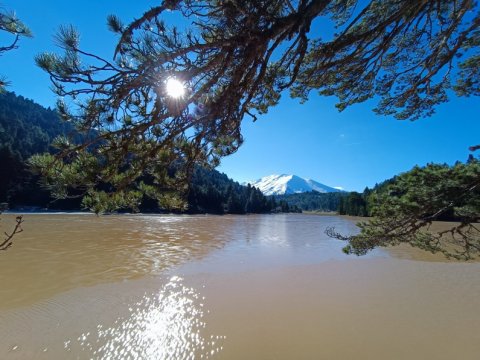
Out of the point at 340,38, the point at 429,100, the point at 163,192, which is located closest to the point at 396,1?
the point at 340,38

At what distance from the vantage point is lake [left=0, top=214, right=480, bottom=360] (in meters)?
4.43

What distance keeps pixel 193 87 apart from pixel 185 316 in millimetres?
4706

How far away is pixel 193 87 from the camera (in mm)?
2824

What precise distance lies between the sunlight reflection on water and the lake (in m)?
0.02

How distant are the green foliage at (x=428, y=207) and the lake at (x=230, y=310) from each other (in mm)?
1892

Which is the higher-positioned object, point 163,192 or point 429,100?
point 429,100

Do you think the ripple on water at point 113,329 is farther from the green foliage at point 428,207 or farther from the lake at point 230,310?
the green foliage at point 428,207

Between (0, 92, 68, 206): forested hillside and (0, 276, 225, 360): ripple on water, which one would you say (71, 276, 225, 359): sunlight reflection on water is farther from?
(0, 92, 68, 206): forested hillside

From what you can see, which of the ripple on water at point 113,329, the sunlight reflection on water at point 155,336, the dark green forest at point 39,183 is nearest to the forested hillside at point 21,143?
the dark green forest at point 39,183

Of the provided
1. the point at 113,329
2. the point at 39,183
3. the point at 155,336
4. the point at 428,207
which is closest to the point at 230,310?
the point at 155,336

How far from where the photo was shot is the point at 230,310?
5875mm

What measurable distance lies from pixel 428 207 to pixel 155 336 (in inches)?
190

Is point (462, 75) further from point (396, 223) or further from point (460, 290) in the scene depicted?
point (460, 290)

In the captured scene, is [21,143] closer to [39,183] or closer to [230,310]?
[230,310]
